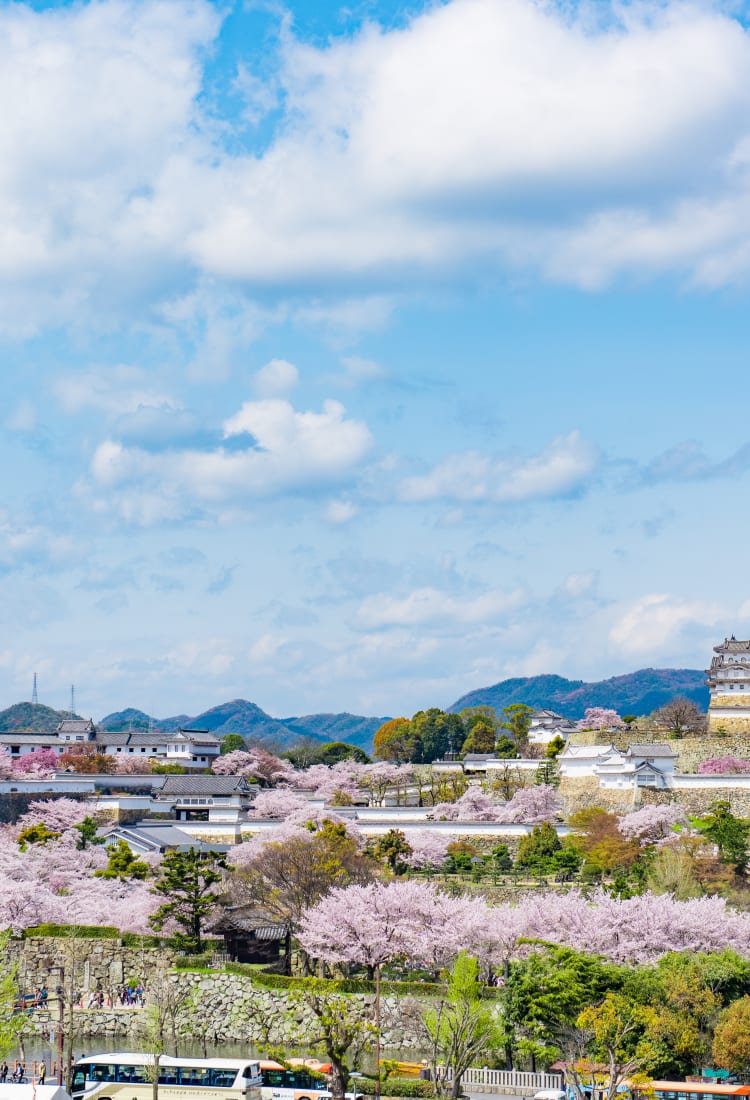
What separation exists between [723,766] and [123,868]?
28.0 metres

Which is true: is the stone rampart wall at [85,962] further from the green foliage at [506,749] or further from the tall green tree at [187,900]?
the green foliage at [506,749]

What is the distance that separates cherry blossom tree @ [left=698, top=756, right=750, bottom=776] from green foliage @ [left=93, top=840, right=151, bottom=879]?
2608 centimetres

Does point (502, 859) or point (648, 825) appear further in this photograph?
point (502, 859)

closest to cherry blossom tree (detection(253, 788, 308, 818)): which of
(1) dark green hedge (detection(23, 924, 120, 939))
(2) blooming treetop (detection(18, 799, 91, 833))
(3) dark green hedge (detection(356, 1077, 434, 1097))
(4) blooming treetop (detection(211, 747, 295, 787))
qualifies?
(2) blooming treetop (detection(18, 799, 91, 833))

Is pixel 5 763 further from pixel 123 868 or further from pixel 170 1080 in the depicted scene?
pixel 170 1080

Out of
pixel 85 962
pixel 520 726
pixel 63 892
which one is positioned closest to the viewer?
pixel 85 962

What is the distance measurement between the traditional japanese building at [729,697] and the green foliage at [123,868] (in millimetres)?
29784

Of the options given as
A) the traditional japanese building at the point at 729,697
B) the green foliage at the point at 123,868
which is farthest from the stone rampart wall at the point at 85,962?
the traditional japanese building at the point at 729,697

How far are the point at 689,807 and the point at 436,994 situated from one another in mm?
23695

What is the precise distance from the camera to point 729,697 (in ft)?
232

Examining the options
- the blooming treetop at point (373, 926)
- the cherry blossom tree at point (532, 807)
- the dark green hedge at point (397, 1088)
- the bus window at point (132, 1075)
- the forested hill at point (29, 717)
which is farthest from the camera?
the forested hill at point (29, 717)

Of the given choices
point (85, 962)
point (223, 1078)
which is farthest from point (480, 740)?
point (223, 1078)

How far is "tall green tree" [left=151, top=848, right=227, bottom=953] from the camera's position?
150ft

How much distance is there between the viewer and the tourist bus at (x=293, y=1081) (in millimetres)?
32281
